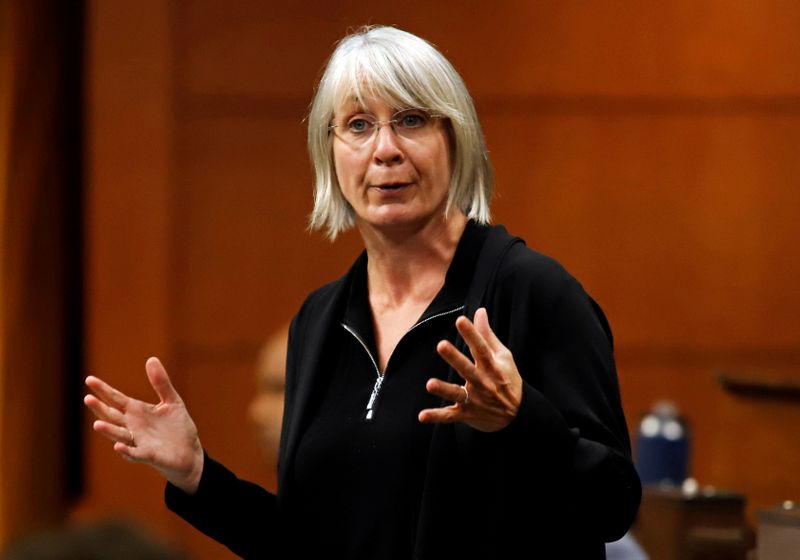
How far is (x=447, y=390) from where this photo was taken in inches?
60.5

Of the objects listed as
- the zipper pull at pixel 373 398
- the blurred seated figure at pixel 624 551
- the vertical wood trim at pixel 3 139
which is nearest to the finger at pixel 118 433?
the zipper pull at pixel 373 398

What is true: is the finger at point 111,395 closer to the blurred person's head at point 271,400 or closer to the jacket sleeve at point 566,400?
the jacket sleeve at point 566,400

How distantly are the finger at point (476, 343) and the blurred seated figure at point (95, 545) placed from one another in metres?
0.82

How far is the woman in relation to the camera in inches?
65.9

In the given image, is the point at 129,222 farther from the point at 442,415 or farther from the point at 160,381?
the point at 442,415

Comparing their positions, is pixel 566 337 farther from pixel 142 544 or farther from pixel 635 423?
pixel 635 423

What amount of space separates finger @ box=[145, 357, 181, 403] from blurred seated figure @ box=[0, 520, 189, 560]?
117 centimetres

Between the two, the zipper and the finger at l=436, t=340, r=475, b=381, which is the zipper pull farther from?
the finger at l=436, t=340, r=475, b=381

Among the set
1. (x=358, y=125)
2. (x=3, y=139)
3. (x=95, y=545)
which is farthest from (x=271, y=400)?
(x=3, y=139)

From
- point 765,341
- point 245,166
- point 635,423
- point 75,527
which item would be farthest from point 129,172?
point 75,527

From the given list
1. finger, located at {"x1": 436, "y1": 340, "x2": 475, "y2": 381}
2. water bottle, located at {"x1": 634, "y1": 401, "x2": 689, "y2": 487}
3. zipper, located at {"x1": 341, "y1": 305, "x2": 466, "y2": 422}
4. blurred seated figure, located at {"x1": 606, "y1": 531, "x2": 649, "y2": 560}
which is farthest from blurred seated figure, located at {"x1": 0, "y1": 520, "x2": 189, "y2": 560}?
water bottle, located at {"x1": 634, "y1": 401, "x2": 689, "y2": 487}

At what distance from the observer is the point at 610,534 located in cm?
171

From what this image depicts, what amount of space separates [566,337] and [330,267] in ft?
11.4

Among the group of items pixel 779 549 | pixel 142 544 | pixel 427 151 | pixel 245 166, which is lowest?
pixel 779 549
